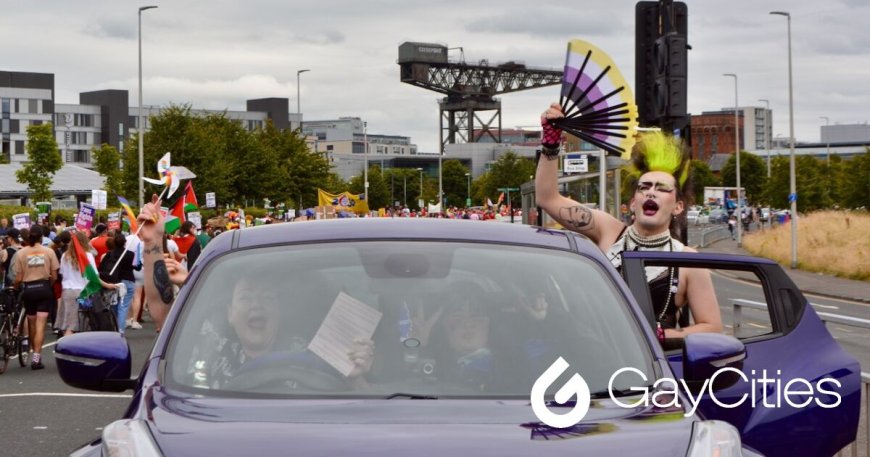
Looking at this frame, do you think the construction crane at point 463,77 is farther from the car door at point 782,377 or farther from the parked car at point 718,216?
the car door at point 782,377

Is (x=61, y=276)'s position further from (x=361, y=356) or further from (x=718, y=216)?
(x=718, y=216)

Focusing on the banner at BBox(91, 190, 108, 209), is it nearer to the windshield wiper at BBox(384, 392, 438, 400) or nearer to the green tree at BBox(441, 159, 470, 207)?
the windshield wiper at BBox(384, 392, 438, 400)

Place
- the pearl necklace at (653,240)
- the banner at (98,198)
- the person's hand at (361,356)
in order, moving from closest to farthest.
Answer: the person's hand at (361,356), the pearl necklace at (653,240), the banner at (98,198)

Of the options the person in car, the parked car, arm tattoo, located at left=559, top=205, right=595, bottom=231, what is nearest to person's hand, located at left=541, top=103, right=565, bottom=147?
the person in car

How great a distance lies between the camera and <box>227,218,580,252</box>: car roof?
450 cm

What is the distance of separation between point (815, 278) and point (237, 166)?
129 feet

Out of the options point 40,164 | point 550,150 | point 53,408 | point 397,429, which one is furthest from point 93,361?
point 40,164

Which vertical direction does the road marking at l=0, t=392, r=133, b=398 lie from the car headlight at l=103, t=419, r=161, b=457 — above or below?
below

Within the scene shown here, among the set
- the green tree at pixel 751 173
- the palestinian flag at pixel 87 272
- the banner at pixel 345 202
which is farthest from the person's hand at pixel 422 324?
the green tree at pixel 751 173

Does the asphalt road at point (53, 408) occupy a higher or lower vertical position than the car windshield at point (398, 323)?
lower

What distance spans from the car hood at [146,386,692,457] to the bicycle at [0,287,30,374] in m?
13.3

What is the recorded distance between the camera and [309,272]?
171 inches

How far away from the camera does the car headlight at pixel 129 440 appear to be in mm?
3453

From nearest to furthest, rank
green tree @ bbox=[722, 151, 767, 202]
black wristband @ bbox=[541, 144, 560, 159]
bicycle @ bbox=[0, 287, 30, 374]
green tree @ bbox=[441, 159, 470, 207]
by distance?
black wristband @ bbox=[541, 144, 560, 159]
bicycle @ bbox=[0, 287, 30, 374]
green tree @ bbox=[722, 151, 767, 202]
green tree @ bbox=[441, 159, 470, 207]
